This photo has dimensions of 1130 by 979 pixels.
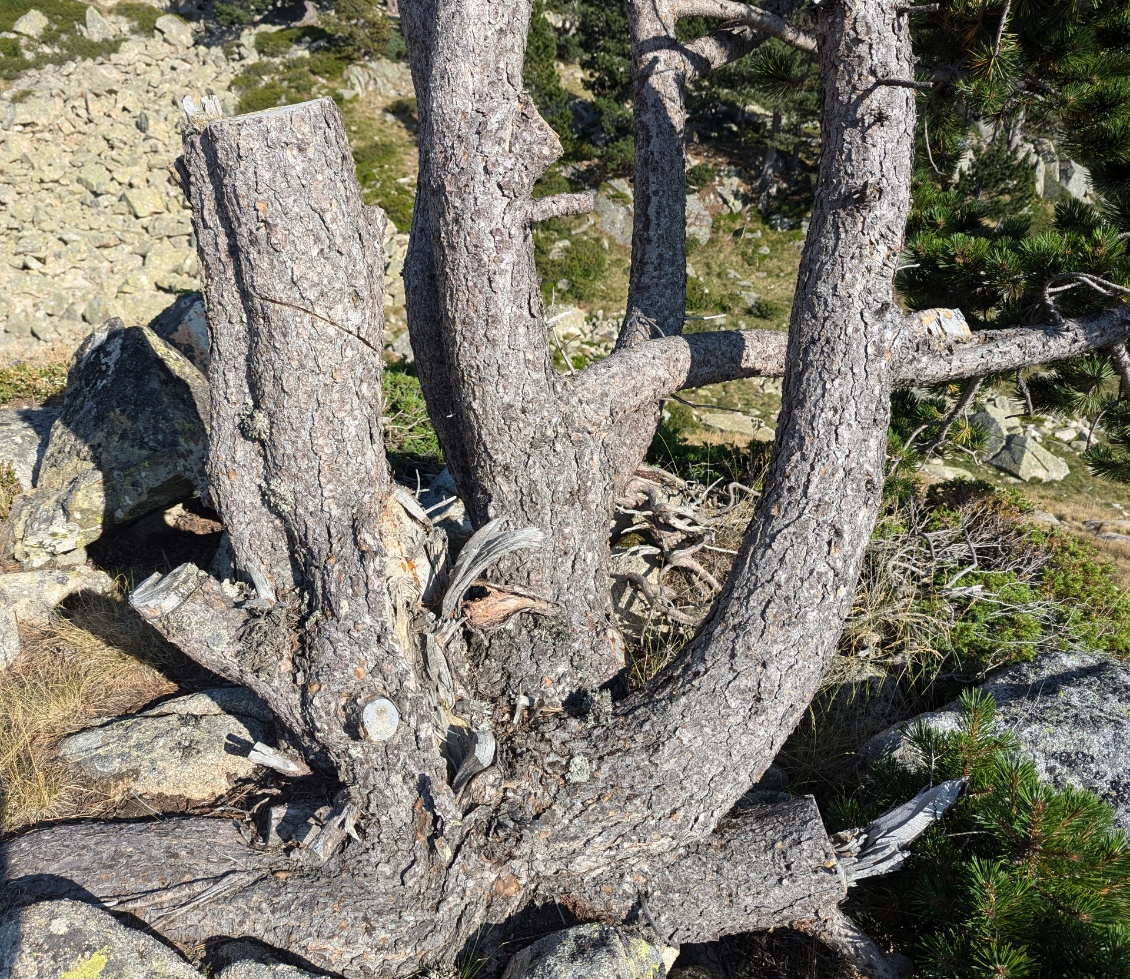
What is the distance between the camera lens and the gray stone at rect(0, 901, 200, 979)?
2.33 m

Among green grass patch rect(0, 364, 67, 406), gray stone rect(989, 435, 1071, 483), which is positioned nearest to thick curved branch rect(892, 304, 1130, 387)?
green grass patch rect(0, 364, 67, 406)

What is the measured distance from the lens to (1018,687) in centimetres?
406

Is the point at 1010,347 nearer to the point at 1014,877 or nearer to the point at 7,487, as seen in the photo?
the point at 1014,877

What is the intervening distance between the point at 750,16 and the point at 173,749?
4.89 metres

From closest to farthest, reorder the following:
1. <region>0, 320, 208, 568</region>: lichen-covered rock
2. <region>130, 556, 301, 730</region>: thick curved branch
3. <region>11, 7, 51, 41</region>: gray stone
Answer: <region>130, 556, 301, 730</region>: thick curved branch, <region>0, 320, 208, 568</region>: lichen-covered rock, <region>11, 7, 51, 41</region>: gray stone

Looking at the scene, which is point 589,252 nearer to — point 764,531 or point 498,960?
point 764,531

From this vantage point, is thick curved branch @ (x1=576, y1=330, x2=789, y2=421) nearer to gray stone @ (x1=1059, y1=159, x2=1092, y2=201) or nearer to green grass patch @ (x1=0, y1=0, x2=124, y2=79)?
gray stone @ (x1=1059, y1=159, x2=1092, y2=201)

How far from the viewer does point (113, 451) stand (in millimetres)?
4867

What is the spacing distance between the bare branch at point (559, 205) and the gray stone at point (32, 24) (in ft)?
70.0

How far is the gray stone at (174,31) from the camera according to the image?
1970 centimetres

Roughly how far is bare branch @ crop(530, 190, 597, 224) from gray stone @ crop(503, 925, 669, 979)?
8.77ft

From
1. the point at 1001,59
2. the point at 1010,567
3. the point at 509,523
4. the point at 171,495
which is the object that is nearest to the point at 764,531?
the point at 509,523

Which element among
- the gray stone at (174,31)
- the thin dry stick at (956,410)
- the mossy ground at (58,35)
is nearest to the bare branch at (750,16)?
the thin dry stick at (956,410)

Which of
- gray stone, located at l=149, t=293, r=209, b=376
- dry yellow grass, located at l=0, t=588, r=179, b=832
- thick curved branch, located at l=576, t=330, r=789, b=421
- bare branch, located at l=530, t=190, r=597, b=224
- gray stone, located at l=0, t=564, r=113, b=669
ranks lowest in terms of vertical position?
dry yellow grass, located at l=0, t=588, r=179, b=832
